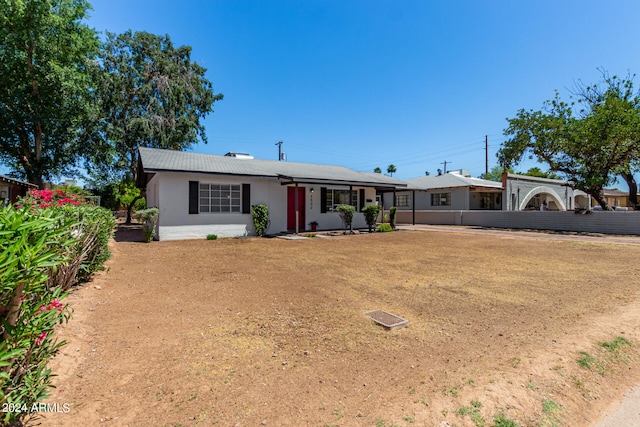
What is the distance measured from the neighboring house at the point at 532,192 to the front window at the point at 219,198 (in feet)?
71.4

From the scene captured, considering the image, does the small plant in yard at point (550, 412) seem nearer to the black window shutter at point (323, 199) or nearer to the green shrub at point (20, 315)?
the green shrub at point (20, 315)

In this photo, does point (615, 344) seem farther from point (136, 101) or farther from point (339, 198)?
point (136, 101)

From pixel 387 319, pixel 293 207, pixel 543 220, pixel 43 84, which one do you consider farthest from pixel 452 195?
pixel 43 84

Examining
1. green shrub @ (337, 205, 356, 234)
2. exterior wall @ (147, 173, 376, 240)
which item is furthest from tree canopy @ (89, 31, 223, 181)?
green shrub @ (337, 205, 356, 234)

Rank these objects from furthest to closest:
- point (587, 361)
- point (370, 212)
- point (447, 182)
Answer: point (447, 182), point (370, 212), point (587, 361)

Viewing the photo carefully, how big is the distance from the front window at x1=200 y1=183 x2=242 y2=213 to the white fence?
16859 mm

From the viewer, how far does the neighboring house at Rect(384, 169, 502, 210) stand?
1000 inches

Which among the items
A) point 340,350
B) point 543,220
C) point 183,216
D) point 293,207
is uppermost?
point 293,207

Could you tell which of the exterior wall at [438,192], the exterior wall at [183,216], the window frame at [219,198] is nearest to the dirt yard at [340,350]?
the exterior wall at [183,216]

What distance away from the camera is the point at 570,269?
7.54 metres

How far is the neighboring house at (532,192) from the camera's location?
24844 millimetres

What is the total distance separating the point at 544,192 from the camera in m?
28.7

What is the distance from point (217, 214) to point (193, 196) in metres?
1.27

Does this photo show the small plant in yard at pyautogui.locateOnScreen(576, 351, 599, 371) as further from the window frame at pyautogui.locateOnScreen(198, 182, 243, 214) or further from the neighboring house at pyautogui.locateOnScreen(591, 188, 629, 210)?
the neighboring house at pyautogui.locateOnScreen(591, 188, 629, 210)
